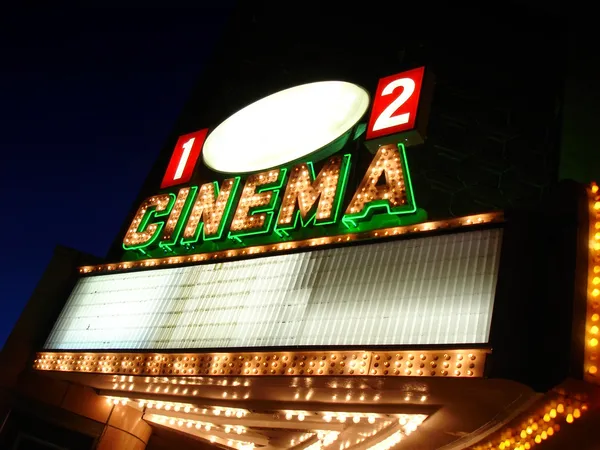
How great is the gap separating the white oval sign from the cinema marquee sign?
2 centimetres

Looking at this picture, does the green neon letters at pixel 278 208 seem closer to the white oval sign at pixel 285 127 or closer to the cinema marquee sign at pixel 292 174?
the cinema marquee sign at pixel 292 174

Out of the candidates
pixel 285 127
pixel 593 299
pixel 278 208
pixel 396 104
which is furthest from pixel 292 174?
pixel 593 299

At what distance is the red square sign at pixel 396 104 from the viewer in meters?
8.76

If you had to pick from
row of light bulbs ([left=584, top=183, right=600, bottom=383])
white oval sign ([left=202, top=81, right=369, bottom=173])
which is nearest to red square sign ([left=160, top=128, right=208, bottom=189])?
white oval sign ([left=202, top=81, right=369, bottom=173])

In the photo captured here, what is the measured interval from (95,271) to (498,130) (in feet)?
27.0

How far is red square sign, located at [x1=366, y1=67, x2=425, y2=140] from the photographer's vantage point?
876 cm

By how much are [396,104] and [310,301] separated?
3686 mm

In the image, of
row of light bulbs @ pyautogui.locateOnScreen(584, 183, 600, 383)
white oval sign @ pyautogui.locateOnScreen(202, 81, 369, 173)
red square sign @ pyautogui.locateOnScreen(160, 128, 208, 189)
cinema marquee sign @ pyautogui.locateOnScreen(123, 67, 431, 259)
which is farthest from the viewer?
red square sign @ pyautogui.locateOnScreen(160, 128, 208, 189)

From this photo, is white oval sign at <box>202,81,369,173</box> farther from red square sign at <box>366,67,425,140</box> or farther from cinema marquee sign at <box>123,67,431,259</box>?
red square sign at <box>366,67,425,140</box>

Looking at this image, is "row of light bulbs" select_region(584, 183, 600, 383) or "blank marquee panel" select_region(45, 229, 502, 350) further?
"blank marquee panel" select_region(45, 229, 502, 350)

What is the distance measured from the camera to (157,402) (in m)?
9.91

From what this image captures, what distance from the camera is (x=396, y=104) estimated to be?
30.2 ft

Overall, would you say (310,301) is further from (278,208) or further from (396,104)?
(396,104)

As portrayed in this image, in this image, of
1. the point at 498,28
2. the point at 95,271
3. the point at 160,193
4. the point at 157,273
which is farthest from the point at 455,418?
the point at 498,28
